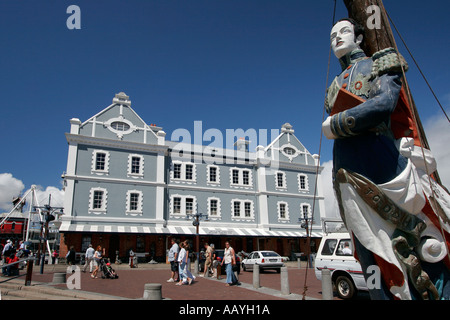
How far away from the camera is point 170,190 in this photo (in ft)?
95.8

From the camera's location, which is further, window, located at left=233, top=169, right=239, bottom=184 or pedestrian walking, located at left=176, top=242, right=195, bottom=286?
window, located at left=233, top=169, right=239, bottom=184

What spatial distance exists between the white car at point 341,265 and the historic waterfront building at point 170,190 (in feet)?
46.7

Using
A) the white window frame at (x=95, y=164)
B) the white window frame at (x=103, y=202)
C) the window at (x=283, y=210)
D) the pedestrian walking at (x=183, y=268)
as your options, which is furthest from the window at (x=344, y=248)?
the window at (x=283, y=210)

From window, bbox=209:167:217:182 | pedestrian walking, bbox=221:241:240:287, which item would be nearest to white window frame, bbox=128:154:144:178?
window, bbox=209:167:217:182

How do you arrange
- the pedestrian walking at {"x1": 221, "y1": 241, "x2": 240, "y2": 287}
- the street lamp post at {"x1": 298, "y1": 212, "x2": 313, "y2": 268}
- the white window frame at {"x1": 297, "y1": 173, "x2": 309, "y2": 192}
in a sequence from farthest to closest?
the white window frame at {"x1": 297, "y1": 173, "x2": 309, "y2": 192} < the pedestrian walking at {"x1": 221, "y1": 241, "x2": 240, "y2": 287} < the street lamp post at {"x1": 298, "y1": 212, "x2": 313, "y2": 268}

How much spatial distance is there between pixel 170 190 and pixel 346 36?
2689 cm

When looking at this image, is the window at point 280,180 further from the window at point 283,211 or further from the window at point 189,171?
the window at point 189,171

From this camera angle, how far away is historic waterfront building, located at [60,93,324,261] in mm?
25656

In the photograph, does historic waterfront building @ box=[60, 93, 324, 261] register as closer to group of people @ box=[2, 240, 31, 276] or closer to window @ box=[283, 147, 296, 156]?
window @ box=[283, 147, 296, 156]

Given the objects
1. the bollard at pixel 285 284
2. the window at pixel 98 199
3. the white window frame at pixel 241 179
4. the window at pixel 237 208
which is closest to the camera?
the bollard at pixel 285 284

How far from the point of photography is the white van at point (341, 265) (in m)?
8.96

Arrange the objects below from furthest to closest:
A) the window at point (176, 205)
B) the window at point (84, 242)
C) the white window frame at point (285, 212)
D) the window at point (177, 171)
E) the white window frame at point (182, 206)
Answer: the white window frame at point (285, 212), the window at point (177, 171), the window at point (176, 205), the white window frame at point (182, 206), the window at point (84, 242)

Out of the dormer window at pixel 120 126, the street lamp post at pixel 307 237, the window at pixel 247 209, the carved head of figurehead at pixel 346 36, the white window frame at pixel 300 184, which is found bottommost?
the street lamp post at pixel 307 237

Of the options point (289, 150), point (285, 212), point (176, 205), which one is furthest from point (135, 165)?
point (289, 150)
